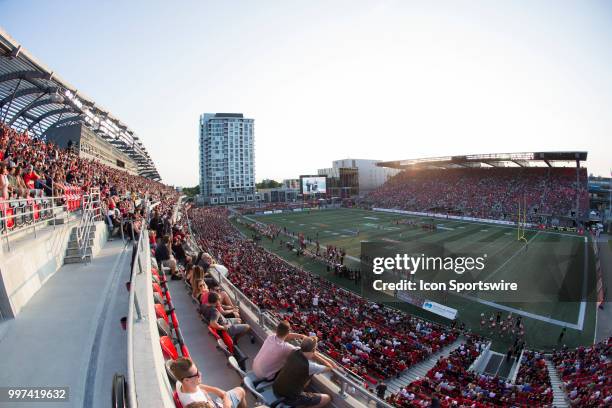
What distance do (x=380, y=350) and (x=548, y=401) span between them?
564 cm

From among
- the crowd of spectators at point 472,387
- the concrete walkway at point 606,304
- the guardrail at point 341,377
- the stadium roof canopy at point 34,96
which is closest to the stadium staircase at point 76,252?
the guardrail at point 341,377

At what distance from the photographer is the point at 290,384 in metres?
3.75

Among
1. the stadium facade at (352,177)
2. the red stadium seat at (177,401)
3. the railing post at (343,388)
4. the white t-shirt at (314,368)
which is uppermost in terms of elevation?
the stadium facade at (352,177)

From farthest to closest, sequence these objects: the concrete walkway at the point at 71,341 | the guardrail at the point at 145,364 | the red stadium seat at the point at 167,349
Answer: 1. the red stadium seat at the point at 167,349
2. the concrete walkway at the point at 71,341
3. the guardrail at the point at 145,364

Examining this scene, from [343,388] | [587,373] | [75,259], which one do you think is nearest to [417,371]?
[587,373]

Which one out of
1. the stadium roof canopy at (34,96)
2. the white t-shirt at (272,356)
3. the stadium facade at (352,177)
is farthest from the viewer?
the stadium facade at (352,177)

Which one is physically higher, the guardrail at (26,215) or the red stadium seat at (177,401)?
the guardrail at (26,215)

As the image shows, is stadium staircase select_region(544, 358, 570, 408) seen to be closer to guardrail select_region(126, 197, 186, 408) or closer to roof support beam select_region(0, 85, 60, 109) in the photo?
guardrail select_region(126, 197, 186, 408)

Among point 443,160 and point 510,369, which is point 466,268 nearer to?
point 510,369

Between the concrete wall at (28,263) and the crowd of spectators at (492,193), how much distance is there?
182 feet

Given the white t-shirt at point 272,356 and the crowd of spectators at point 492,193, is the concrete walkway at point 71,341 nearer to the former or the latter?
the white t-shirt at point 272,356

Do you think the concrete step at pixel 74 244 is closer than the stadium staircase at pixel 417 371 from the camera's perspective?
Yes

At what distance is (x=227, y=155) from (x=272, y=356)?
114m

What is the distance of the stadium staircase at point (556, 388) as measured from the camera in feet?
35.5
